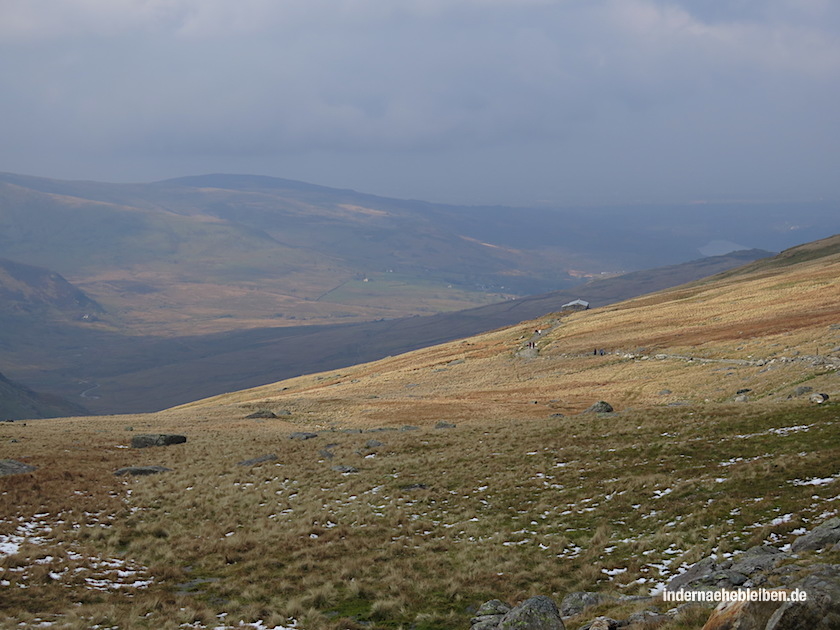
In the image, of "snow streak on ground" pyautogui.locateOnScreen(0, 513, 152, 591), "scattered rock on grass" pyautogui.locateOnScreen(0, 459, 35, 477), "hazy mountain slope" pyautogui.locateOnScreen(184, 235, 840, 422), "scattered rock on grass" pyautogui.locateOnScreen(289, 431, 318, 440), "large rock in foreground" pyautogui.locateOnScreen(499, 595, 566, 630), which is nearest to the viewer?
"large rock in foreground" pyautogui.locateOnScreen(499, 595, 566, 630)

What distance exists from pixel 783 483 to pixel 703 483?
2.59 metres

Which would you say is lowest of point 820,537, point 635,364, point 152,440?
point 635,364

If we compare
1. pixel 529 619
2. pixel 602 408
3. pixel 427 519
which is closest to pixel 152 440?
pixel 427 519

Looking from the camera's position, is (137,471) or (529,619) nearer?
(529,619)

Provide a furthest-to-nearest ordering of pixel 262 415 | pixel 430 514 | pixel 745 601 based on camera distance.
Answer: pixel 262 415
pixel 430 514
pixel 745 601

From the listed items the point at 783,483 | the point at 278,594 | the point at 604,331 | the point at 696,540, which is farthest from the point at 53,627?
the point at 604,331

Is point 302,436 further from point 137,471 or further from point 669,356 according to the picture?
point 669,356

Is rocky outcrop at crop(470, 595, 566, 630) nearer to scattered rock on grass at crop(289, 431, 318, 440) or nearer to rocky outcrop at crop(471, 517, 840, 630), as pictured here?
rocky outcrop at crop(471, 517, 840, 630)

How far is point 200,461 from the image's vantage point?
3828 centimetres

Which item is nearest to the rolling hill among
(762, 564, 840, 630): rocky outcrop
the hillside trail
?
(762, 564, 840, 630): rocky outcrop

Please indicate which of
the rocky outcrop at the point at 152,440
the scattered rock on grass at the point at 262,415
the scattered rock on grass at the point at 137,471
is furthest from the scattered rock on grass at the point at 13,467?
the scattered rock on grass at the point at 262,415

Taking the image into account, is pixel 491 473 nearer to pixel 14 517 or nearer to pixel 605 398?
pixel 14 517

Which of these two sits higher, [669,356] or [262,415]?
[669,356]

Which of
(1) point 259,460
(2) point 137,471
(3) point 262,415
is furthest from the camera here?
(3) point 262,415
